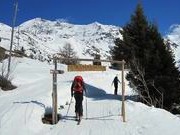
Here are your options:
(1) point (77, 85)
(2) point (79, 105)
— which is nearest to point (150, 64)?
(1) point (77, 85)

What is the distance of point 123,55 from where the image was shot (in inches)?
1140

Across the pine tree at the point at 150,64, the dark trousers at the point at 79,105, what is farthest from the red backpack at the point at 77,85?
the pine tree at the point at 150,64

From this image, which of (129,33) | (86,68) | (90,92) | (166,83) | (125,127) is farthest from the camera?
(90,92)

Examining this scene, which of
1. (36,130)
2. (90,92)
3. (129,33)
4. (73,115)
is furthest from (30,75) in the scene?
(36,130)

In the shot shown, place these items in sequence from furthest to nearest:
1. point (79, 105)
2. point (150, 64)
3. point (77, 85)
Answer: point (150, 64), point (77, 85), point (79, 105)

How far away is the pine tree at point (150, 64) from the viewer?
1087 inches

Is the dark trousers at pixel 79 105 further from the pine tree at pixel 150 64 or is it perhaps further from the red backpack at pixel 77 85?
the pine tree at pixel 150 64

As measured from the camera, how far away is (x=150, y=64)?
27906mm

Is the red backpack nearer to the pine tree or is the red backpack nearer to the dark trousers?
the dark trousers

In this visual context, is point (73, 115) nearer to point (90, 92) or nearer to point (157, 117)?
point (157, 117)

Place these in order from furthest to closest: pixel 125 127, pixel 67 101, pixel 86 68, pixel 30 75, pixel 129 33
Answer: pixel 30 75, pixel 129 33, pixel 67 101, pixel 86 68, pixel 125 127

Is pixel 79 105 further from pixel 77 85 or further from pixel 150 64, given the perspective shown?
pixel 150 64

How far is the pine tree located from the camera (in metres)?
27.6

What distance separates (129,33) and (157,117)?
13057 mm
